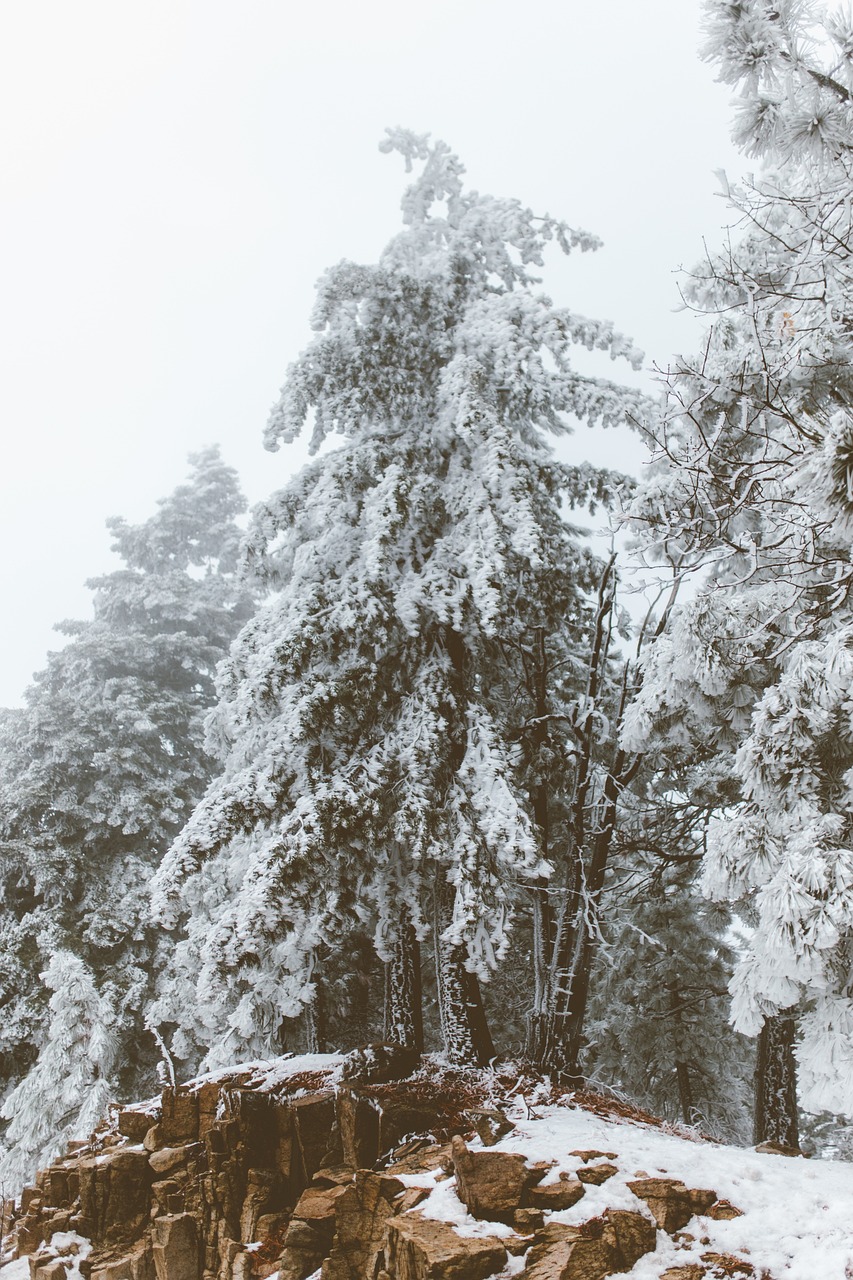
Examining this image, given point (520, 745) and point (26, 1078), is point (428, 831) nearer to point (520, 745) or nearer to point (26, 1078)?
point (520, 745)

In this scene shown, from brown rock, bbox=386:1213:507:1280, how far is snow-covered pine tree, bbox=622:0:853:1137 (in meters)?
2.25

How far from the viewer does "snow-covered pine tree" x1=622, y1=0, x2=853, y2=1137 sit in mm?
4652

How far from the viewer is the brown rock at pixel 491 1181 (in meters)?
4.64

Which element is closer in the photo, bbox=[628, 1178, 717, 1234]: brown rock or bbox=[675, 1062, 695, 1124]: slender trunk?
bbox=[628, 1178, 717, 1234]: brown rock

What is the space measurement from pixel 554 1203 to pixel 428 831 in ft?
11.0

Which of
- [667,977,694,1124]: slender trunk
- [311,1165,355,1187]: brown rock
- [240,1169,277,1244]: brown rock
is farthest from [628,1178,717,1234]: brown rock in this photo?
[667,977,694,1124]: slender trunk

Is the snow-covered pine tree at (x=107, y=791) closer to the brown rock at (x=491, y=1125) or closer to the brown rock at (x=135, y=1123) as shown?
the brown rock at (x=135, y=1123)

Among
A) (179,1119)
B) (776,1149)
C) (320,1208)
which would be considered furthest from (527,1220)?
(179,1119)

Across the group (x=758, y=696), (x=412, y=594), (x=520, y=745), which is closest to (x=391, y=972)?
(x=520, y=745)

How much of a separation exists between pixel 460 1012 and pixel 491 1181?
314 cm

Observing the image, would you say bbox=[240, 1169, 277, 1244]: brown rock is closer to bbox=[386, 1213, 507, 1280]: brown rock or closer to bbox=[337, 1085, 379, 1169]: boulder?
bbox=[337, 1085, 379, 1169]: boulder

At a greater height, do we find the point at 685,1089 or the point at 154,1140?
the point at 154,1140

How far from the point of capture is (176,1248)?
20.4 ft

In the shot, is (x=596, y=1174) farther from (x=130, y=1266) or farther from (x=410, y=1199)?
(x=130, y=1266)
